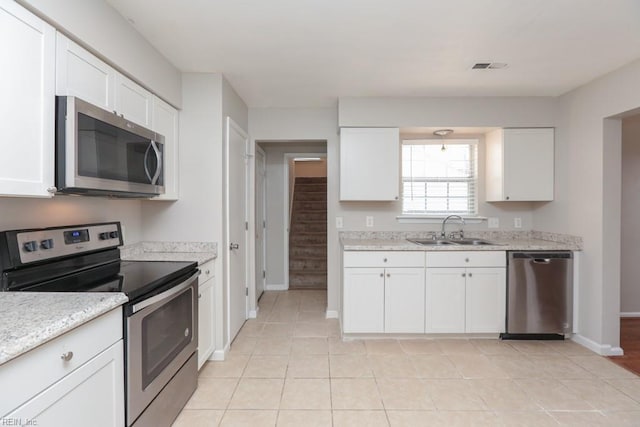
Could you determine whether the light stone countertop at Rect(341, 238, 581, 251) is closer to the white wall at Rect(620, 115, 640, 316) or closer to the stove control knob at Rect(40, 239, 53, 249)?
the white wall at Rect(620, 115, 640, 316)

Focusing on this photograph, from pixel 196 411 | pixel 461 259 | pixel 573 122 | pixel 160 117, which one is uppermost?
pixel 573 122

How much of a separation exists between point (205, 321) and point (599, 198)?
3.50 m

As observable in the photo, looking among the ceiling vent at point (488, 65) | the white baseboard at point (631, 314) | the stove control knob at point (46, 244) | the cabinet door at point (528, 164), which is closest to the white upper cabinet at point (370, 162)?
the ceiling vent at point (488, 65)

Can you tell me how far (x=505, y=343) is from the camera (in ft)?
10.1

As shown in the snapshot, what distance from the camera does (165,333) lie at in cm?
182

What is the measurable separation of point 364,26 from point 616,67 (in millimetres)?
2239

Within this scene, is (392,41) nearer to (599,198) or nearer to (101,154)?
(101,154)

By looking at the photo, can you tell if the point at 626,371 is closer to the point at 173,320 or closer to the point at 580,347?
the point at 580,347

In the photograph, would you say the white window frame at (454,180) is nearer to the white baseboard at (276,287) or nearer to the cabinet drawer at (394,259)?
the cabinet drawer at (394,259)

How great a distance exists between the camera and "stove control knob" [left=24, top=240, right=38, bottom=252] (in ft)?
5.29

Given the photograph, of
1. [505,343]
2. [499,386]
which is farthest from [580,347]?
[499,386]

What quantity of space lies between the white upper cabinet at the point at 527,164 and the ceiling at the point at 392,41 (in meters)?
0.48

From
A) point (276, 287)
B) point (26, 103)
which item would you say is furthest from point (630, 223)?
point (26, 103)

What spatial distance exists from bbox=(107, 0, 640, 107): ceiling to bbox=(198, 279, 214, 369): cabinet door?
1791mm
